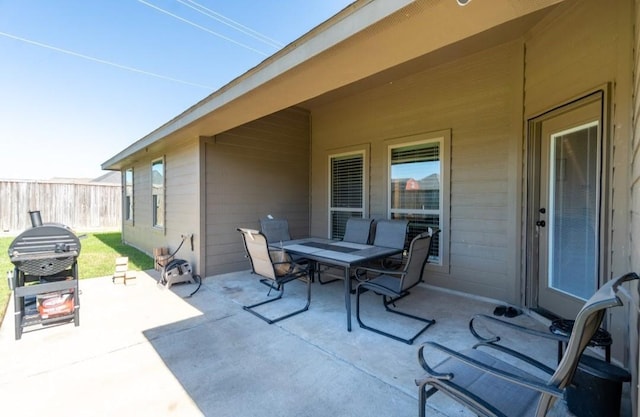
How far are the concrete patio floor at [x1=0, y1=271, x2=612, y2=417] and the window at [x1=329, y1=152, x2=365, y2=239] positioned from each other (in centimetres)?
203

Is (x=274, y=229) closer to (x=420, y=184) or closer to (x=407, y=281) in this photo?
(x=420, y=184)

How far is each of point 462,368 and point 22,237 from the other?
3753 millimetres

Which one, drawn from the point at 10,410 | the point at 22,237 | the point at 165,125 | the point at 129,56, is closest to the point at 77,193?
the point at 129,56

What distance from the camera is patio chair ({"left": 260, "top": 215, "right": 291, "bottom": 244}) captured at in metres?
4.73

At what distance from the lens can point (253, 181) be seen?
5297 millimetres

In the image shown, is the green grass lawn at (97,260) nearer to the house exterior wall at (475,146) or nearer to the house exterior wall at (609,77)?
the house exterior wall at (475,146)

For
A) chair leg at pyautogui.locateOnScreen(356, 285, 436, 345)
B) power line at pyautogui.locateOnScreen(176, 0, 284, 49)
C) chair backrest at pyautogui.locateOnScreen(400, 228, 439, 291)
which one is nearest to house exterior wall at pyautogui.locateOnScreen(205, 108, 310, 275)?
chair leg at pyautogui.locateOnScreen(356, 285, 436, 345)

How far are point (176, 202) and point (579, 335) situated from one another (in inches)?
225

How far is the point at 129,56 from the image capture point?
33.4 feet


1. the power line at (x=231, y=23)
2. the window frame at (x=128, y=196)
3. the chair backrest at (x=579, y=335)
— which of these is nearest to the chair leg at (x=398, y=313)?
the chair backrest at (x=579, y=335)

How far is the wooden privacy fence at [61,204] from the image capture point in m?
10.8

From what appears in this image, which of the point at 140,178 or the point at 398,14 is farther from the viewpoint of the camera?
the point at 140,178

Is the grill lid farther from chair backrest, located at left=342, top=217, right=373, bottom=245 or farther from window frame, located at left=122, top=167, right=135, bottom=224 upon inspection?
window frame, located at left=122, top=167, right=135, bottom=224

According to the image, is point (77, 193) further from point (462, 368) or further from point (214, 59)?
point (462, 368)
